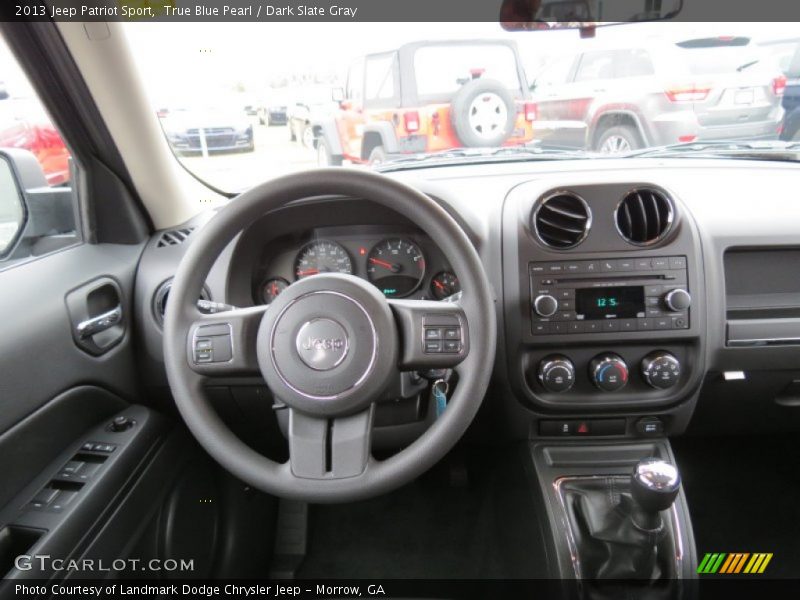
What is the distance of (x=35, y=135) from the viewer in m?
1.83

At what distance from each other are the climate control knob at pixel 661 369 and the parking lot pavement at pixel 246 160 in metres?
1.32

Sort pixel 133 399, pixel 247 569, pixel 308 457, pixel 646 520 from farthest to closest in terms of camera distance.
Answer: pixel 247 569 → pixel 133 399 → pixel 646 520 → pixel 308 457

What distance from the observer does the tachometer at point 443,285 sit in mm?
1845

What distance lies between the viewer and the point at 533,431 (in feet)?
6.55

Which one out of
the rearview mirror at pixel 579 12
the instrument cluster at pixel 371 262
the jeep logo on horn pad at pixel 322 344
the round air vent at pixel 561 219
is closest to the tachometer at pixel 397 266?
the instrument cluster at pixel 371 262

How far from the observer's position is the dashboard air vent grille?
2004 mm

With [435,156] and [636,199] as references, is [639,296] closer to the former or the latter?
[636,199]

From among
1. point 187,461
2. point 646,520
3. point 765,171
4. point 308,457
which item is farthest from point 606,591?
point 765,171

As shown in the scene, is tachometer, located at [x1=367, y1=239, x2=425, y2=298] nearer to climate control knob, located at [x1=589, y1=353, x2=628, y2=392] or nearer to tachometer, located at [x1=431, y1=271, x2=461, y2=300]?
tachometer, located at [x1=431, y1=271, x2=461, y2=300]

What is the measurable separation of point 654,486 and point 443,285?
820 mm

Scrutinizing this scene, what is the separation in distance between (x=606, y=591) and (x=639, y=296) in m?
0.88

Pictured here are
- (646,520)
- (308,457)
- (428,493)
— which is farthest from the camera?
(428,493)

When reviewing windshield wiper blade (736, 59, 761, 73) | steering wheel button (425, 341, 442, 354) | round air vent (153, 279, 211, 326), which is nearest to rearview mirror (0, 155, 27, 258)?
round air vent (153, 279, 211, 326)

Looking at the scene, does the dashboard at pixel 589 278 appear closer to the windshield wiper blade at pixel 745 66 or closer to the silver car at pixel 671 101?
the silver car at pixel 671 101
